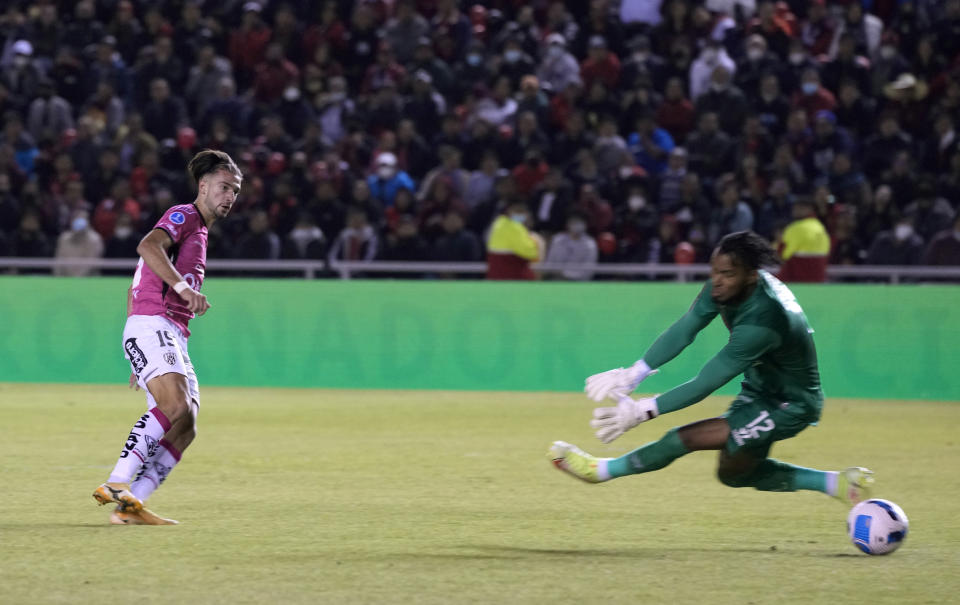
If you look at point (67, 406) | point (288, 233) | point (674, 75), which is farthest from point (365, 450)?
point (674, 75)

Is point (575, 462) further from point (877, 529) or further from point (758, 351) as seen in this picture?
point (877, 529)

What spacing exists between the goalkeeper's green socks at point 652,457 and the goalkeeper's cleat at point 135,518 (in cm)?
251

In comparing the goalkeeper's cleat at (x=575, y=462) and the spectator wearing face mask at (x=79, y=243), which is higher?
the spectator wearing face mask at (x=79, y=243)

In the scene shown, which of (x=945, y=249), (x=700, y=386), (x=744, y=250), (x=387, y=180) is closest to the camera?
(x=700, y=386)

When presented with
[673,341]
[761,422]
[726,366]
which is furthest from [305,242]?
[726,366]

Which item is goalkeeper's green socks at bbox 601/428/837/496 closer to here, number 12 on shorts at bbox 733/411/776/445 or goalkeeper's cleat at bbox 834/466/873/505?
goalkeeper's cleat at bbox 834/466/873/505

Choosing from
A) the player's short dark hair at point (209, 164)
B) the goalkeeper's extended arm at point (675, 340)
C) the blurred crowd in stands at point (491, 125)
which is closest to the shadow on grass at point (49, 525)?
the player's short dark hair at point (209, 164)

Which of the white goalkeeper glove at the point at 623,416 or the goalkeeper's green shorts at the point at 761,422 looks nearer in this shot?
the white goalkeeper glove at the point at 623,416

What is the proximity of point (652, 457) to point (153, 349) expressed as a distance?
9.30ft

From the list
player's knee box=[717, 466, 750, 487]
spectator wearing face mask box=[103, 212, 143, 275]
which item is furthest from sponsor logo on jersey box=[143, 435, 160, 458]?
spectator wearing face mask box=[103, 212, 143, 275]

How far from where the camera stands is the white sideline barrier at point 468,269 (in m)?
17.9

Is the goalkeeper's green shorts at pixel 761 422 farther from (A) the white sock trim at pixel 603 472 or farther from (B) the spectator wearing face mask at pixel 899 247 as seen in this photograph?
(B) the spectator wearing face mask at pixel 899 247

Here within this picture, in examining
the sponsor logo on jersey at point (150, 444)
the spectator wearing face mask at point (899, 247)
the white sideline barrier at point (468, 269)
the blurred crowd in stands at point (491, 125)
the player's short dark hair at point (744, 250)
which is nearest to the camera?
the player's short dark hair at point (744, 250)

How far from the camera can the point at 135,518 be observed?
8.45 m
